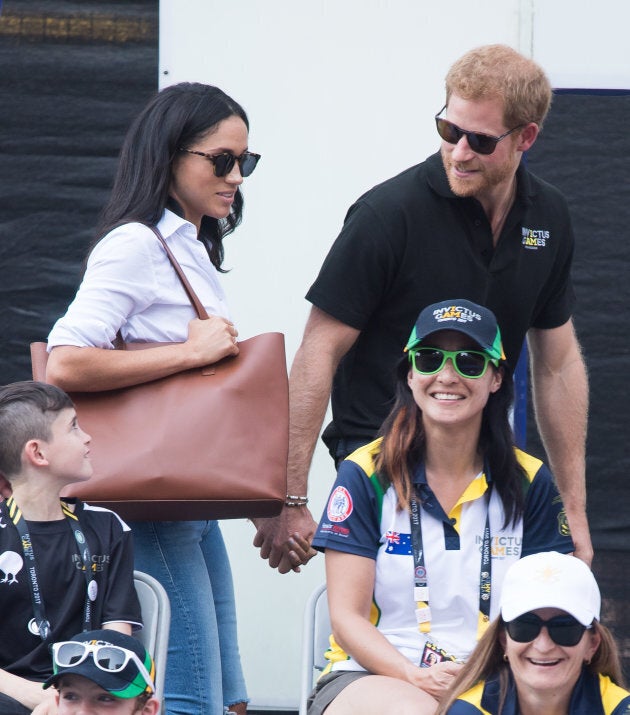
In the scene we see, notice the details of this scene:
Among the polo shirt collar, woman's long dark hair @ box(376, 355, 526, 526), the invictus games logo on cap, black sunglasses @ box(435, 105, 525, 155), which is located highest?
black sunglasses @ box(435, 105, 525, 155)

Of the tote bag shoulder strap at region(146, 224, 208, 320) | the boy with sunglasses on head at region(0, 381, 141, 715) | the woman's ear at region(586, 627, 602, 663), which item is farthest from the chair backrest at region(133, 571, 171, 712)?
the woman's ear at region(586, 627, 602, 663)

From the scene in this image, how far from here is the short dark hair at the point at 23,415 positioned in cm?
291

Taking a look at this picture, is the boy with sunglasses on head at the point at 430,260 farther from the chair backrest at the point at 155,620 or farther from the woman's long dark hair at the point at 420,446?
the chair backrest at the point at 155,620

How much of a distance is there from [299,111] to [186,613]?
1.87 meters

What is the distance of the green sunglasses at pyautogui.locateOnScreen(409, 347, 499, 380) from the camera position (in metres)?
3.03

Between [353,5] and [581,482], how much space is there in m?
1.71

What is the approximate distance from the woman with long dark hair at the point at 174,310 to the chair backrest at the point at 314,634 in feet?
0.66

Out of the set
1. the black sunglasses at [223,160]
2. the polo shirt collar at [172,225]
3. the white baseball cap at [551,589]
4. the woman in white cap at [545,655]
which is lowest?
the woman in white cap at [545,655]

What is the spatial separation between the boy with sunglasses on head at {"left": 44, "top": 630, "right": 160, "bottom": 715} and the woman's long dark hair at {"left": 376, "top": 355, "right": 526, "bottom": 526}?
73cm

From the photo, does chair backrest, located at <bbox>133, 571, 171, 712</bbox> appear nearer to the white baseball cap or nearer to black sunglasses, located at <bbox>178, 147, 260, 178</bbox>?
the white baseball cap

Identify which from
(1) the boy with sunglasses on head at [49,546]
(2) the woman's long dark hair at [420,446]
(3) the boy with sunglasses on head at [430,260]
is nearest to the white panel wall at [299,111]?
(3) the boy with sunglasses on head at [430,260]

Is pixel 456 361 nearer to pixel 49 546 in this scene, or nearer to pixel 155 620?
pixel 155 620

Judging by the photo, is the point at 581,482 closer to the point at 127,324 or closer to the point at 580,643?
the point at 580,643

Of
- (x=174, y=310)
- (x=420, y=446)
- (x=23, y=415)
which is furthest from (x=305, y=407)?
(x=23, y=415)
